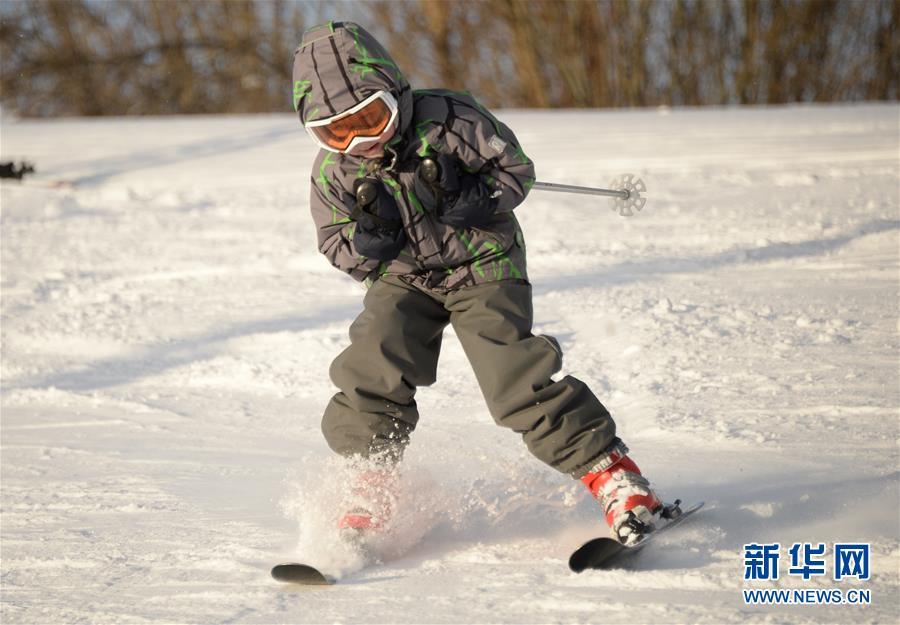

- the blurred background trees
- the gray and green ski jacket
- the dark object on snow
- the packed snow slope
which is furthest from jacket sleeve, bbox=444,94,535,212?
the blurred background trees

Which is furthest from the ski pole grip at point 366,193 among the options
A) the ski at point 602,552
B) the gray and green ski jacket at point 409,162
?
the ski at point 602,552

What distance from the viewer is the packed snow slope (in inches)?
105

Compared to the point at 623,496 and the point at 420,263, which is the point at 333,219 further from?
the point at 623,496

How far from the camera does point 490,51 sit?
1617 centimetres

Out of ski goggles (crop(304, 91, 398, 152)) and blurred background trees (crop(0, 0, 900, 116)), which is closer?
ski goggles (crop(304, 91, 398, 152))

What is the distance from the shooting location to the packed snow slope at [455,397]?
266cm

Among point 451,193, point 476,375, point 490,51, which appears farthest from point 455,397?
point 490,51

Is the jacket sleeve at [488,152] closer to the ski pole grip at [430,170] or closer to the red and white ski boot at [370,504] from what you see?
the ski pole grip at [430,170]

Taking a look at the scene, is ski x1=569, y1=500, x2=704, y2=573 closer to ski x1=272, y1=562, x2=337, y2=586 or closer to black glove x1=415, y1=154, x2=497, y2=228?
ski x1=272, y1=562, x2=337, y2=586

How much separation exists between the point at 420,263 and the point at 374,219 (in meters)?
0.22

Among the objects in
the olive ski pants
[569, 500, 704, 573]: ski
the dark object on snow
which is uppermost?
the olive ski pants

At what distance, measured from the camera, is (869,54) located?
15289mm

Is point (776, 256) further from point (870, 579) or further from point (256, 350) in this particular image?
Result: point (870, 579)

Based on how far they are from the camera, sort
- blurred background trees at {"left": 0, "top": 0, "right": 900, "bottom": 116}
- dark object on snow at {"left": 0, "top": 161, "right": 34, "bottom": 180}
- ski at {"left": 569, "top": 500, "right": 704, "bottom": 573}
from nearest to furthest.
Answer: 1. ski at {"left": 569, "top": 500, "right": 704, "bottom": 573}
2. dark object on snow at {"left": 0, "top": 161, "right": 34, "bottom": 180}
3. blurred background trees at {"left": 0, "top": 0, "right": 900, "bottom": 116}
